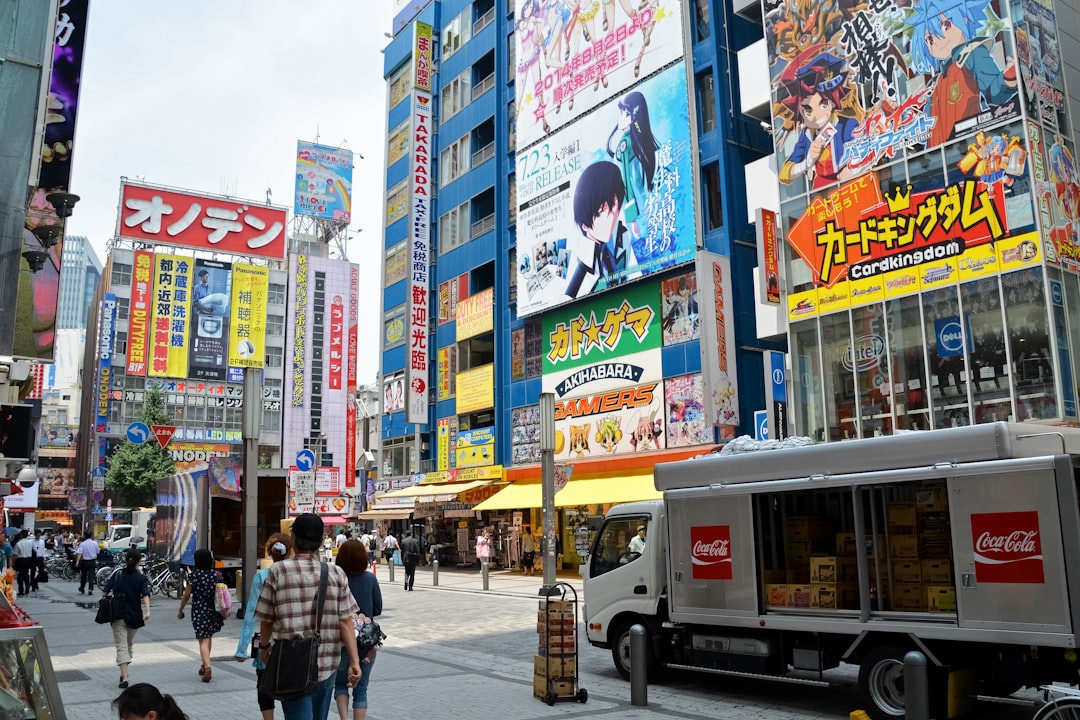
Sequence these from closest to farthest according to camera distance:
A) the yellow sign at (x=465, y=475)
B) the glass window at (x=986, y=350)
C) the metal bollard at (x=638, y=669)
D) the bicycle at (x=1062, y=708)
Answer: the bicycle at (x=1062, y=708) < the metal bollard at (x=638, y=669) < the glass window at (x=986, y=350) < the yellow sign at (x=465, y=475)

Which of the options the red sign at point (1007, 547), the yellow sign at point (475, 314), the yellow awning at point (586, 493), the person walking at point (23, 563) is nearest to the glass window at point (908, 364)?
the yellow awning at point (586, 493)

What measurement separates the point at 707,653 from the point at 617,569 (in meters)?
1.70

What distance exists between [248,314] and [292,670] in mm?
75615

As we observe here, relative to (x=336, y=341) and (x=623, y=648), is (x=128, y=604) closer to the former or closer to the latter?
(x=623, y=648)

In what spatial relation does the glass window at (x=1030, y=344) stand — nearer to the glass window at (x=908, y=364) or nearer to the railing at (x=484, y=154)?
the glass window at (x=908, y=364)

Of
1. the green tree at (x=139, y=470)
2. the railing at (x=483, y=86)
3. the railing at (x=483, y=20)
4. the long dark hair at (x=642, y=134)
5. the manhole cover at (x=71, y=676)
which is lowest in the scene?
the manhole cover at (x=71, y=676)

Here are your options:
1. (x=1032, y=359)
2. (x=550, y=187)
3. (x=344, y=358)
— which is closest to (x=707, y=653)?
(x=1032, y=359)

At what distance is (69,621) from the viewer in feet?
61.5

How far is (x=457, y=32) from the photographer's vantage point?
1783 inches

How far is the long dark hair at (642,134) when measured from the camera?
1161 inches

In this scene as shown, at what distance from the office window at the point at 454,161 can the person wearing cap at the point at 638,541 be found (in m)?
33.1

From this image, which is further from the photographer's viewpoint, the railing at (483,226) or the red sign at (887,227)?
the railing at (483,226)

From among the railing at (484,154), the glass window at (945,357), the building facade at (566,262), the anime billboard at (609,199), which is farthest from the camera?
the railing at (484,154)

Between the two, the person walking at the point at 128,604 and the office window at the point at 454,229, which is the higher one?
the office window at the point at 454,229
